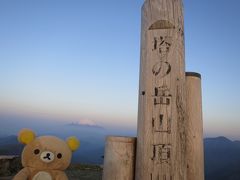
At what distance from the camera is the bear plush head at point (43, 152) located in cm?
338

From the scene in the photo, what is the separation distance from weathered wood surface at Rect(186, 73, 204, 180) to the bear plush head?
5.51ft

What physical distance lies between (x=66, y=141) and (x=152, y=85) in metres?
1.74

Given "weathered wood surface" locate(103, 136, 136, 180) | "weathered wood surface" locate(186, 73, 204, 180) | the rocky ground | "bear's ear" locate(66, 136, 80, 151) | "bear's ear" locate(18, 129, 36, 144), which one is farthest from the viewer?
the rocky ground

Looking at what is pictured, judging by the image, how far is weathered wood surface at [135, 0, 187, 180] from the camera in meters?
2.54

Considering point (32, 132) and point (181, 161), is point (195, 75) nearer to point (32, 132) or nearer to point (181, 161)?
point (181, 161)

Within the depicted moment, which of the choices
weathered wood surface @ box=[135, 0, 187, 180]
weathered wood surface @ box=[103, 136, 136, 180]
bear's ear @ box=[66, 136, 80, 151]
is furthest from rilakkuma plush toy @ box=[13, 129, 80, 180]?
weathered wood surface @ box=[135, 0, 187, 180]

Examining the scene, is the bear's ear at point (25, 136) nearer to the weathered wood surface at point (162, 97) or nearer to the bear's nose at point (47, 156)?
the bear's nose at point (47, 156)

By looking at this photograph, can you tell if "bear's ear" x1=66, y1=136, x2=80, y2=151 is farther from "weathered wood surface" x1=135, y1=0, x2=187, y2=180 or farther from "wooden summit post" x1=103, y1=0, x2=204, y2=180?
"weathered wood surface" x1=135, y1=0, x2=187, y2=180

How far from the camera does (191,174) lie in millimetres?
2875

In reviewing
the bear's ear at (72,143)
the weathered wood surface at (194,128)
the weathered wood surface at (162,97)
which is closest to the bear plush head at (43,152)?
the bear's ear at (72,143)

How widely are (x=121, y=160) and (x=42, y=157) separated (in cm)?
120

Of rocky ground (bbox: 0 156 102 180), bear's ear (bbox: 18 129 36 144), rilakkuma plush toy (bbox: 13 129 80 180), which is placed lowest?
rocky ground (bbox: 0 156 102 180)

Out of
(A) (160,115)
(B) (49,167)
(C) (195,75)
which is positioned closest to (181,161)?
(A) (160,115)

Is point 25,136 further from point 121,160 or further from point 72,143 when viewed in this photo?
point 121,160
